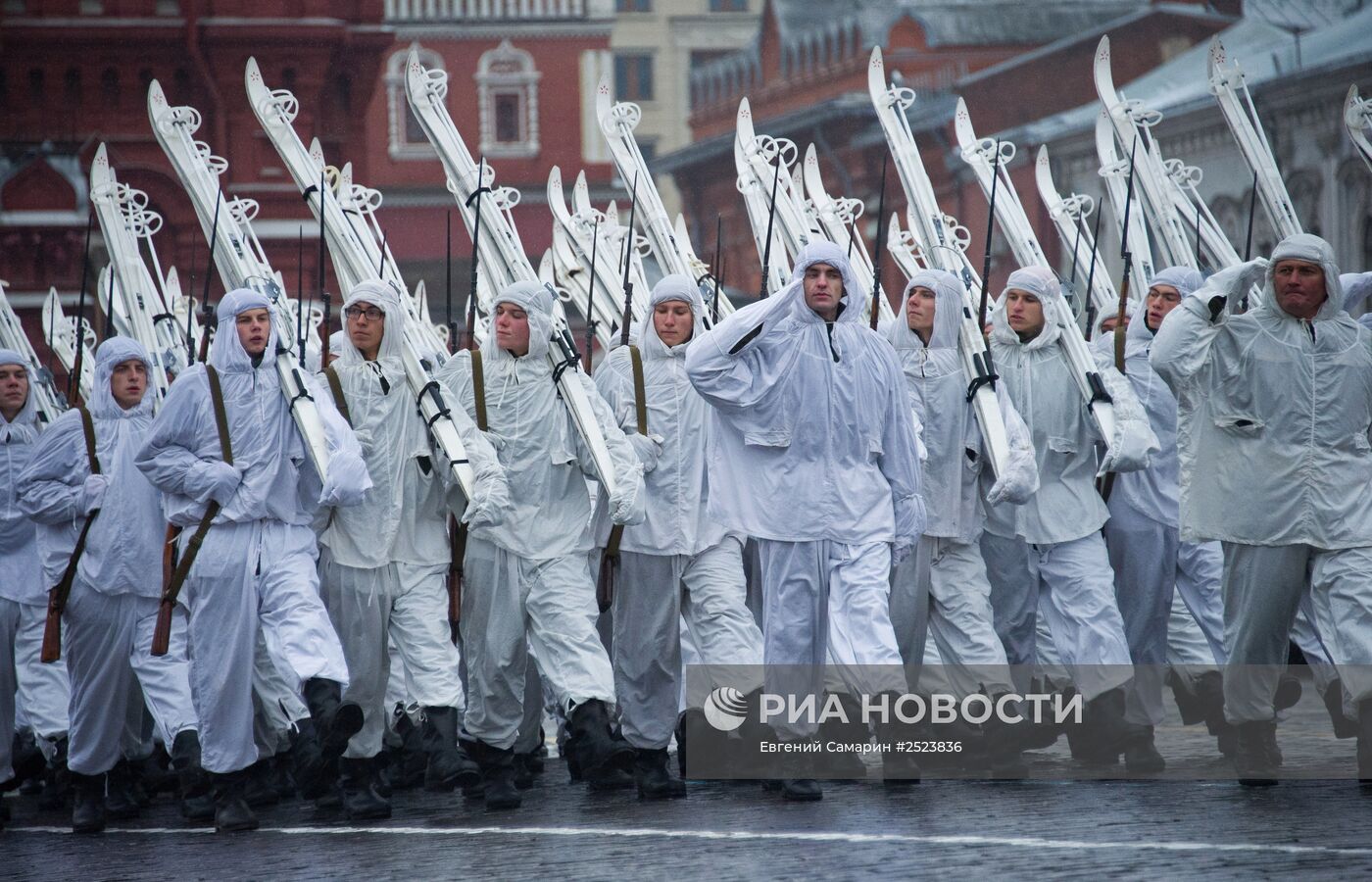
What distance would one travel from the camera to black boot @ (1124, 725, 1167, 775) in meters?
8.59

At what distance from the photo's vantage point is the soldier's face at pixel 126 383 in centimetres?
930

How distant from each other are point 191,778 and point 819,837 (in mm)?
3001

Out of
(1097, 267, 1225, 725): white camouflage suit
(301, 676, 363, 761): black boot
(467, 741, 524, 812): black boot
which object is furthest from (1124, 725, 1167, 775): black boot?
(301, 676, 363, 761): black boot

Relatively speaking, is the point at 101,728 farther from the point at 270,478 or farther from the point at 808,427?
the point at 808,427

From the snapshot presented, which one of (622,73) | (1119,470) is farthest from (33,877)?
(622,73)

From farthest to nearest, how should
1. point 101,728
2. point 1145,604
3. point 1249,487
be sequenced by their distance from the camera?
1. point 1145,604
2. point 101,728
3. point 1249,487

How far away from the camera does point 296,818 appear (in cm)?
817

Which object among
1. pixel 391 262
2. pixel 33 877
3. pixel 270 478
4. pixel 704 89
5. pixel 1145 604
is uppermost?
pixel 704 89

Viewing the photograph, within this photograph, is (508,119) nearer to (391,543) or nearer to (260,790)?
(391,543)

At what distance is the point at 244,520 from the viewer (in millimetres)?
8125

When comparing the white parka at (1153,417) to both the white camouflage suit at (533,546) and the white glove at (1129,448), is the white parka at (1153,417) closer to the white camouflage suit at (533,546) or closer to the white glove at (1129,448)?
the white glove at (1129,448)

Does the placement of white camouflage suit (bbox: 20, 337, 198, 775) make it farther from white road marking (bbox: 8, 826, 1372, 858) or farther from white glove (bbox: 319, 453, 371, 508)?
white glove (bbox: 319, 453, 371, 508)

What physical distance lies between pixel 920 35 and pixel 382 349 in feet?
48.4

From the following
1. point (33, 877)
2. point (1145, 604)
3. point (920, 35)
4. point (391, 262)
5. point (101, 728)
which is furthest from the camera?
point (920, 35)
